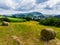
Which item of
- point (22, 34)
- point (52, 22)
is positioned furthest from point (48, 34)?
point (52, 22)

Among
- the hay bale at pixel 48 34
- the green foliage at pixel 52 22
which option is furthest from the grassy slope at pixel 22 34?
the green foliage at pixel 52 22

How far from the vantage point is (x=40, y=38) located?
40812mm

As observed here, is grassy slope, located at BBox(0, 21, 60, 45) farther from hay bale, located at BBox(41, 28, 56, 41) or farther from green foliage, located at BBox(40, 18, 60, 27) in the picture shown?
green foliage, located at BBox(40, 18, 60, 27)

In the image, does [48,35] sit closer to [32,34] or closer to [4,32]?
[32,34]

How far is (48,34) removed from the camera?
39344 mm

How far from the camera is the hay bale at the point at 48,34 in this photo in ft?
128

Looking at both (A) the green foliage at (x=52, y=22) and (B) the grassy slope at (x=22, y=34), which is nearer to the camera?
(B) the grassy slope at (x=22, y=34)

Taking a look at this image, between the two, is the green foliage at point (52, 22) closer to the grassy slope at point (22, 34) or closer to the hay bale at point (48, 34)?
the grassy slope at point (22, 34)

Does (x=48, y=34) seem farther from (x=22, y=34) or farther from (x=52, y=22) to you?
(x=52, y=22)

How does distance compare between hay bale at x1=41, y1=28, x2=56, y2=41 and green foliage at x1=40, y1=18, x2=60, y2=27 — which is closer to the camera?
hay bale at x1=41, y1=28, x2=56, y2=41

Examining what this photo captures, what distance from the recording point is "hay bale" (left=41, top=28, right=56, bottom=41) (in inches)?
1541

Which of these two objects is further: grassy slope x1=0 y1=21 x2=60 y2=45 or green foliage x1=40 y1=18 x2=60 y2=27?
green foliage x1=40 y1=18 x2=60 y2=27

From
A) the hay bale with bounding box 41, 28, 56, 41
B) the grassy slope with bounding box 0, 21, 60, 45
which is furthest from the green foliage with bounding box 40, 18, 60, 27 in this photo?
the hay bale with bounding box 41, 28, 56, 41

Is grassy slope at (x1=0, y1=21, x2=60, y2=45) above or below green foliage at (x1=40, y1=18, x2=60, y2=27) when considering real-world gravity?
below
